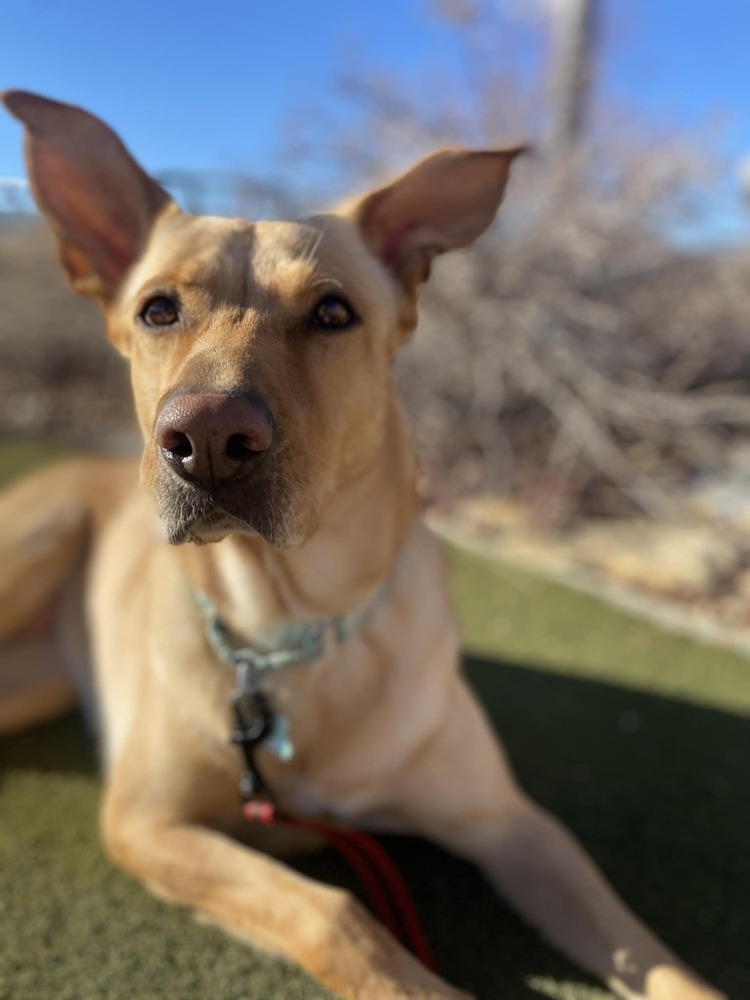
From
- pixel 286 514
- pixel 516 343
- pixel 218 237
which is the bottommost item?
pixel 516 343

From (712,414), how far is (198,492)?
13.6ft

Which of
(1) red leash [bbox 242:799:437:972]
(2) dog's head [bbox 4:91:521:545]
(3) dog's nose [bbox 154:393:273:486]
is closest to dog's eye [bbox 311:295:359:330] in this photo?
(2) dog's head [bbox 4:91:521:545]

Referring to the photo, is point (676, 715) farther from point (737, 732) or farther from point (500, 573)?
point (500, 573)

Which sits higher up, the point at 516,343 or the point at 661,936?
the point at 516,343

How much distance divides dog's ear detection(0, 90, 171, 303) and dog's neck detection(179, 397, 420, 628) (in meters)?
0.78

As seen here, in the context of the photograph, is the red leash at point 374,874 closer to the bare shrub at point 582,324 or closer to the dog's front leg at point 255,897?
the dog's front leg at point 255,897

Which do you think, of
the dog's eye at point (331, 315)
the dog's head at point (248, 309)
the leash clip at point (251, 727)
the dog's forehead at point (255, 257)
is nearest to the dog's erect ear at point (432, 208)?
the dog's head at point (248, 309)

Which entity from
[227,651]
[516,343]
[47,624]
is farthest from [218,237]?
[516,343]

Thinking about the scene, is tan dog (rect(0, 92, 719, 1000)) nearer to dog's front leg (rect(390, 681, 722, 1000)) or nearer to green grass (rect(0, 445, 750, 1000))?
dog's front leg (rect(390, 681, 722, 1000))

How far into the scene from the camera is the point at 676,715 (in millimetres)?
2965

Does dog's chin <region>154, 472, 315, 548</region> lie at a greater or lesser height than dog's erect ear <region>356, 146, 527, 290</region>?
lesser

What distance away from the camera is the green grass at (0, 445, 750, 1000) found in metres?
1.84

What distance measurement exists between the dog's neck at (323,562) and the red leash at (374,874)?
0.48m

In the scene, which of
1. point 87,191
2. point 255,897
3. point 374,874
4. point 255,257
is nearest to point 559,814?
point 374,874
